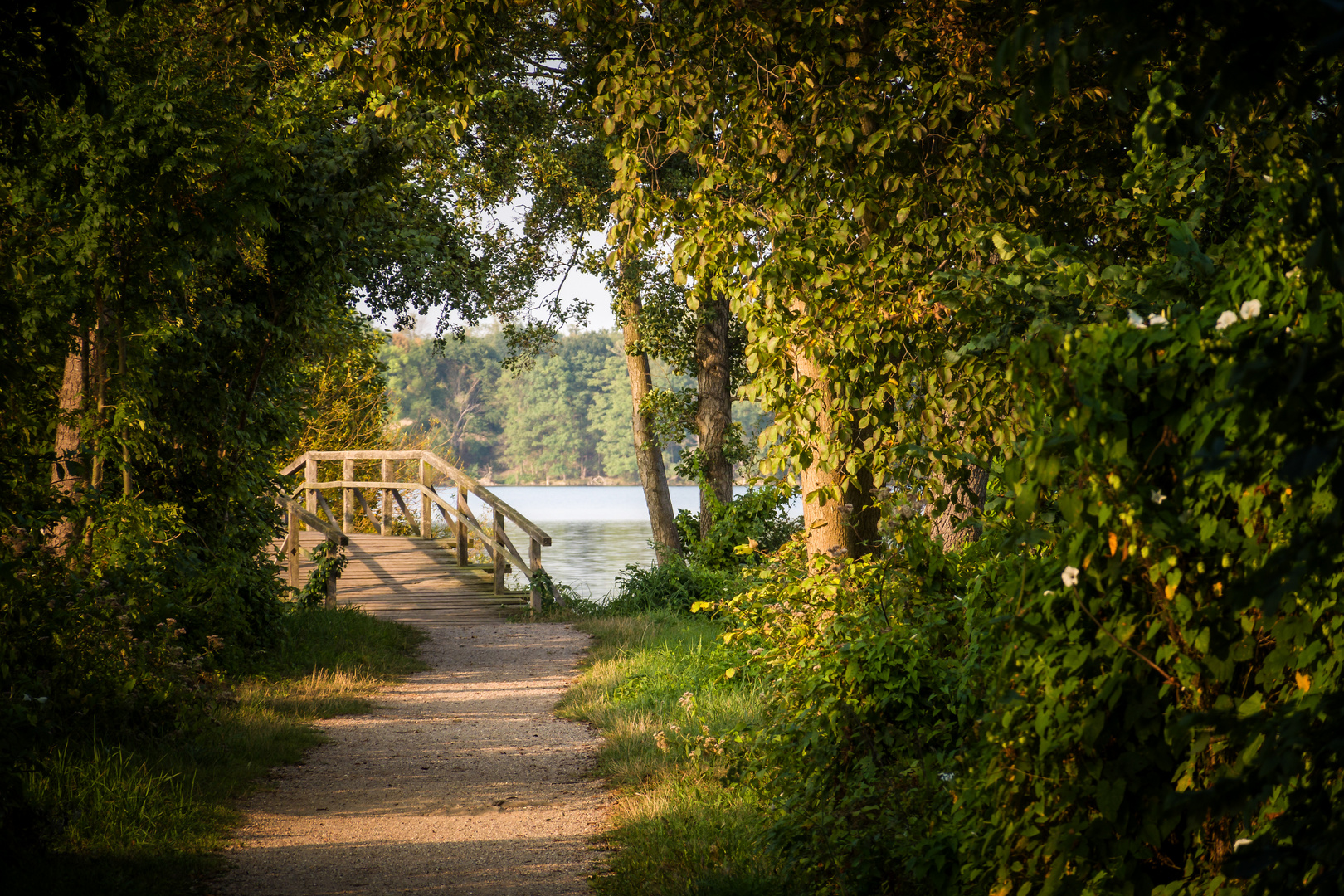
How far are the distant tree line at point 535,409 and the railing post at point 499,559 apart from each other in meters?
55.3

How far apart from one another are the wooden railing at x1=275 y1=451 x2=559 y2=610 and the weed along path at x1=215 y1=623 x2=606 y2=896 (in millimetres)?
4611

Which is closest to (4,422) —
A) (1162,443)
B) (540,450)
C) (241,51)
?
(241,51)

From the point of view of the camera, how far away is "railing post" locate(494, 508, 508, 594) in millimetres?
13977

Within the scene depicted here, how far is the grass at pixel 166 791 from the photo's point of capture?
13.6ft

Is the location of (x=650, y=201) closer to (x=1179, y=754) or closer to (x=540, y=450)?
(x=1179, y=754)

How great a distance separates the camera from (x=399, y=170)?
9023 mm

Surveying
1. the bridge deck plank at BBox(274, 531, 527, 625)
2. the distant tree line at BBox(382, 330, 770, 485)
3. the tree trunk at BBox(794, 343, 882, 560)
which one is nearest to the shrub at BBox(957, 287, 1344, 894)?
the tree trunk at BBox(794, 343, 882, 560)

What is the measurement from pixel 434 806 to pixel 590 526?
139 feet

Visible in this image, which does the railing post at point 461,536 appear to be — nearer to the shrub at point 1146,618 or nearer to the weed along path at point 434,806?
the weed along path at point 434,806

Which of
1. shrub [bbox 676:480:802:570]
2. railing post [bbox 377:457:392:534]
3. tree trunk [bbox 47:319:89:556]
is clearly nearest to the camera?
tree trunk [bbox 47:319:89:556]

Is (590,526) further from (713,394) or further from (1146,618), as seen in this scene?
(1146,618)

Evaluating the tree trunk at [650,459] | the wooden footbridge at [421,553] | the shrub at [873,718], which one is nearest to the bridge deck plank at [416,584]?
the wooden footbridge at [421,553]

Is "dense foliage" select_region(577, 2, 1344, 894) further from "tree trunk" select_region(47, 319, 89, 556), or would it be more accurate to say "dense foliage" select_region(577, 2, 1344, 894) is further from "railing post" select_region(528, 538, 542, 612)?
"railing post" select_region(528, 538, 542, 612)

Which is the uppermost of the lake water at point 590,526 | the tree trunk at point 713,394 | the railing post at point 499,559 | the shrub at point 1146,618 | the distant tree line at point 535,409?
the distant tree line at point 535,409
